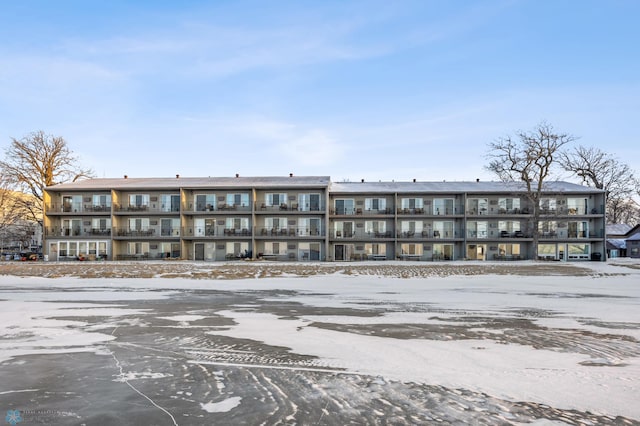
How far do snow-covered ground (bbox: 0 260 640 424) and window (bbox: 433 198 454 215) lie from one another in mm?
34808

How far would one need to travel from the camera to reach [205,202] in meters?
52.2

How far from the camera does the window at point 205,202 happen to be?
51.7 metres

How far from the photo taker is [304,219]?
2019 inches

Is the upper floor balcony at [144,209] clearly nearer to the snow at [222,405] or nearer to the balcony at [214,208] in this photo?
the balcony at [214,208]

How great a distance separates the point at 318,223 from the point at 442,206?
1404cm

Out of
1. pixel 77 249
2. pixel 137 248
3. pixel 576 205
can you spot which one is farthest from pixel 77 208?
pixel 576 205

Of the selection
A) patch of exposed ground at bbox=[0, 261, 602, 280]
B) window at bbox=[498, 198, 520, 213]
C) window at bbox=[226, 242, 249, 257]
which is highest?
window at bbox=[498, 198, 520, 213]

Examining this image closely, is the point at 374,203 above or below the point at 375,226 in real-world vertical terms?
above

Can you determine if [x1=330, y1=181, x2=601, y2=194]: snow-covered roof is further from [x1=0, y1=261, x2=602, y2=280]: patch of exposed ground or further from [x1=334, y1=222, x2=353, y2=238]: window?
[x1=0, y1=261, x2=602, y2=280]: patch of exposed ground

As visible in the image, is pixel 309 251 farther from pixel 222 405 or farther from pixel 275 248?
pixel 222 405

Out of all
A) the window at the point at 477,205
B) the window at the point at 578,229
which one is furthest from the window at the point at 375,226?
the window at the point at 578,229

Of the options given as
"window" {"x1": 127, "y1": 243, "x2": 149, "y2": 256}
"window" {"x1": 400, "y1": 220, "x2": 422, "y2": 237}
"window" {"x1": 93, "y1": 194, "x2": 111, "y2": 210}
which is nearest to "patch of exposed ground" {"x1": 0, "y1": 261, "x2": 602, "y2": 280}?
"window" {"x1": 400, "y1": 220, "x2": 422, "y2": 237}

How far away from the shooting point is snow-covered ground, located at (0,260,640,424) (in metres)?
5.54

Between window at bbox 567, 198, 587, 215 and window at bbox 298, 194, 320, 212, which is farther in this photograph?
window at bbox 567, 198, 587, 215
